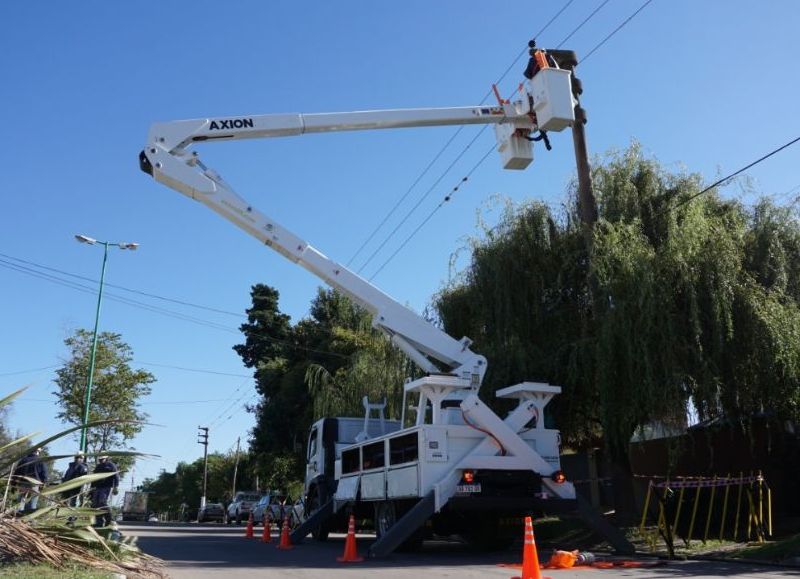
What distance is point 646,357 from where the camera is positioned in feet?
43.5

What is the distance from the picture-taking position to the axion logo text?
12.9 meters

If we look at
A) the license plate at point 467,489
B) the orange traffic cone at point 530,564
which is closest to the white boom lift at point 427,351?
the license plate at point 467,489

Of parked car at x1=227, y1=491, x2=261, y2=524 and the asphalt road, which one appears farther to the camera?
parked car at x1=227, y1=491, x2=261, y2=524

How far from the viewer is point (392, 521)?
12602 millimetres

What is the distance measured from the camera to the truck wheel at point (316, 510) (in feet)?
54.0

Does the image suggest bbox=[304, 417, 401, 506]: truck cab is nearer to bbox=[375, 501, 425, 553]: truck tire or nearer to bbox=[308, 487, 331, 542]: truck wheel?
bbox=[308, 487, 331, 542]: truck wheel

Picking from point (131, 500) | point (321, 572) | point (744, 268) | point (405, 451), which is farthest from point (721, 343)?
point (131, 500)

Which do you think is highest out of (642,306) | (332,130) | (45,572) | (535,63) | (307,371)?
(535,63)

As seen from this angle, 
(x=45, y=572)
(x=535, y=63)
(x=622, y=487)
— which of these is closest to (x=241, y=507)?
(x=622, y=487)

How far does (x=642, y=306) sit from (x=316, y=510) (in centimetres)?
841

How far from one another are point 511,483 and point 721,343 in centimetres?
498

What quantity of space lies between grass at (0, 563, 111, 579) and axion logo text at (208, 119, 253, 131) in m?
8.53

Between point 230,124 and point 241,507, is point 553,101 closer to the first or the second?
point 230,124

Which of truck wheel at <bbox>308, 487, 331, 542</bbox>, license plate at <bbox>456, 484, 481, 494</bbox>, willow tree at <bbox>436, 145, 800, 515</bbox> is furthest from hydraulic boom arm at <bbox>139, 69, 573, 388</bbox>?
truck wheel at <bbox>308, 487, 331, 542</bbox>
